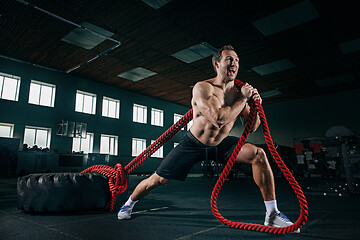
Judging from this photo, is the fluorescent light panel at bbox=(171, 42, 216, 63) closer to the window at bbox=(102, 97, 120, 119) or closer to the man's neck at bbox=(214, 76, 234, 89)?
the window at bbox=(102, 97, 120, 119)

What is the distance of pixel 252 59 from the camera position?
8.23m

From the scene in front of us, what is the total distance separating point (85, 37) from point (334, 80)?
32.7 ft

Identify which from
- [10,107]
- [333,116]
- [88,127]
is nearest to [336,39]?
[333,116]

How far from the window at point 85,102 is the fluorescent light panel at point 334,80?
396 inches

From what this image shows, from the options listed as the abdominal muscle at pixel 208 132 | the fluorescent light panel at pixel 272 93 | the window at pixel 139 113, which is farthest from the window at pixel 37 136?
the fluorescent light panel at pixel 272 93

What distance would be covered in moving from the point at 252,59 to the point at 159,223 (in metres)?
7.63

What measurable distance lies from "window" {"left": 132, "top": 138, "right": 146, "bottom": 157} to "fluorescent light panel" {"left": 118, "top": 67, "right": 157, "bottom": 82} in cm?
351

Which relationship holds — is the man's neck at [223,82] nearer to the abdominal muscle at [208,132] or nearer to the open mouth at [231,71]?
the open mouth at [231,71]

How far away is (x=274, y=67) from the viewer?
29.1 ft

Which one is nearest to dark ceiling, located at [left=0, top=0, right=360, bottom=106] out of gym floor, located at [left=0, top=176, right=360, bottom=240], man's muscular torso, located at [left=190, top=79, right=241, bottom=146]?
man's muscular torso, located at [left=190, top=79, right=241, bottom=146]

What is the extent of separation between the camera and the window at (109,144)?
10852 millimetres

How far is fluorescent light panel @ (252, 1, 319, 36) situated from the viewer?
18.4 feet

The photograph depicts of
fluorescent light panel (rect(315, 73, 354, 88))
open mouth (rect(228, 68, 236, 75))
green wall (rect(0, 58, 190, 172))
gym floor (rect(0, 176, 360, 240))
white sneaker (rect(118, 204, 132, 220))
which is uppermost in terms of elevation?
fluorescent light panel (rect(315, 73, 354, 88))

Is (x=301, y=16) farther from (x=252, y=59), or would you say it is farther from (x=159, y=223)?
(x=159, y=223)
